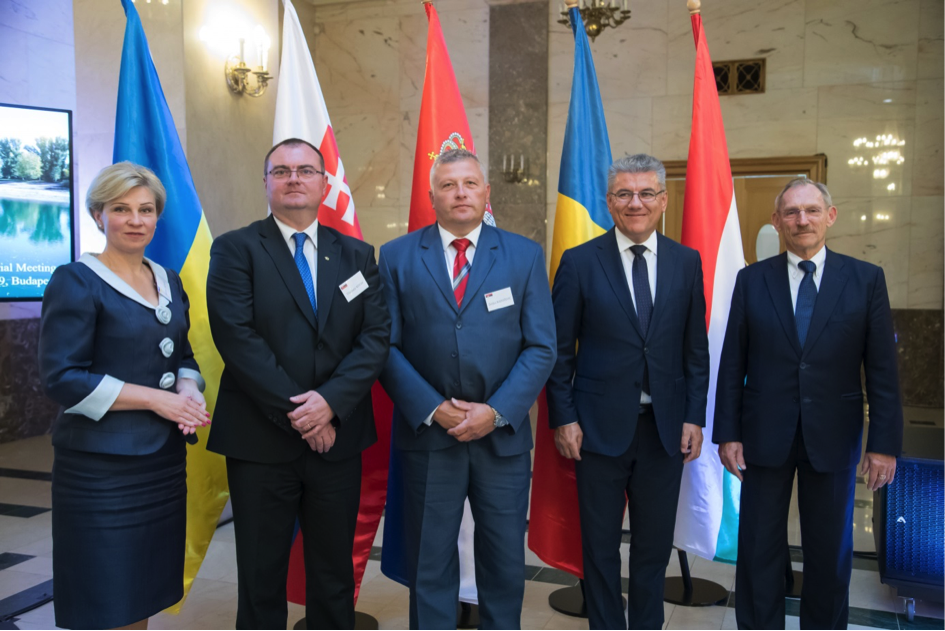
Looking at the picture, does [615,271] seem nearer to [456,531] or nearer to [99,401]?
[456,531]

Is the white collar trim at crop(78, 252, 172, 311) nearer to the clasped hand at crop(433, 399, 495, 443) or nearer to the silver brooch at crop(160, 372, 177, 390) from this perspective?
the silver brooch at crop(160, 372, 177, 390)

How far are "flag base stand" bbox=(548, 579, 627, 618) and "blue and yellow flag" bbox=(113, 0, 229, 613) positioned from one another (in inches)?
55.8

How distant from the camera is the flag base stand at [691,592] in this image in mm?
3057

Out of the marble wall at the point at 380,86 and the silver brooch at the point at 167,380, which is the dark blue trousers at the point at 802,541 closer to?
the silver brooch at the point at 167,380

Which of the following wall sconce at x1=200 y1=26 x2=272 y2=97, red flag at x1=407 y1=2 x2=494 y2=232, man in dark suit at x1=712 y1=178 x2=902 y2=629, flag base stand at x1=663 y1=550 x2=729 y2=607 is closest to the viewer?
man in dark suit at x1=712 y1=178 x2=902 y2=629

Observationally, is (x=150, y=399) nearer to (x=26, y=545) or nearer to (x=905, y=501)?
(x=26, y=545)

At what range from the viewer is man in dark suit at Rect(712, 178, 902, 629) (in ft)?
7.98

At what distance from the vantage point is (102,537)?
2.09 m

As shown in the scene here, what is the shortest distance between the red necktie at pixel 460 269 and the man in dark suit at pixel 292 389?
9.7 inches

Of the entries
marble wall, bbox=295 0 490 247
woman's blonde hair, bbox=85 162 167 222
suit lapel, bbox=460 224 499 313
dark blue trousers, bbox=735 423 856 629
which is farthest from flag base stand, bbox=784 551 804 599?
marble wall, bbox=295 0 490 247

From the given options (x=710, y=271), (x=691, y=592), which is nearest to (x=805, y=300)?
(x=710, y=271)

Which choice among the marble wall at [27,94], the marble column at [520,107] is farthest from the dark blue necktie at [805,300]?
the marble wall at [27,94]

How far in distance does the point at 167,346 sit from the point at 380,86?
7241 mm

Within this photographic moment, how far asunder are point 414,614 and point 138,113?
7.05ft
